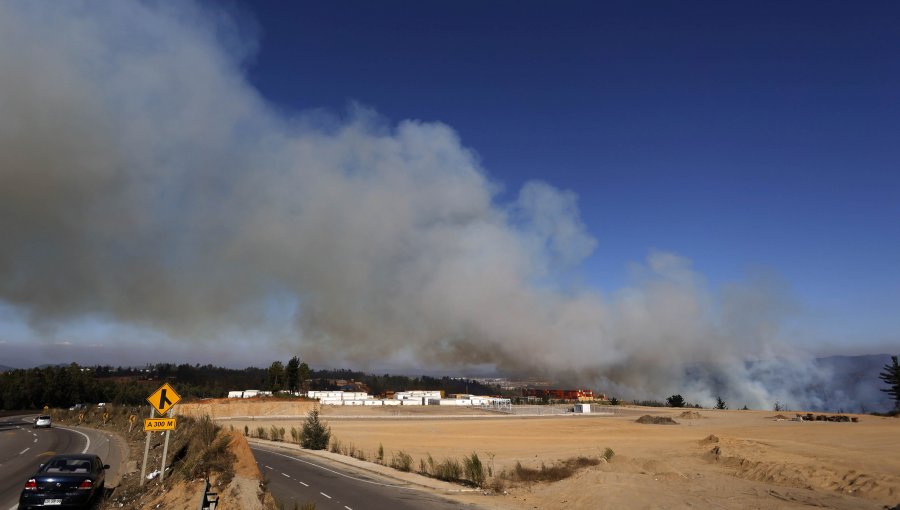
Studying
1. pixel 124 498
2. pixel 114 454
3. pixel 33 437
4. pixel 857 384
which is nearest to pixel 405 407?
pixel 33 437

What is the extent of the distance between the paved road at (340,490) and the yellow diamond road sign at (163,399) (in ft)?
15.6

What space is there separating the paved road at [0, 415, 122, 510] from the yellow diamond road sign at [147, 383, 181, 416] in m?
4.70

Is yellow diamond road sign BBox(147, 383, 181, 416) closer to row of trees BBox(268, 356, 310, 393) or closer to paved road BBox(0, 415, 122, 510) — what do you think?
paved road BBox(0, 415, 122, 510)

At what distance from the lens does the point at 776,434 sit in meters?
48.5

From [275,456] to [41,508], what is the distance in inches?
810

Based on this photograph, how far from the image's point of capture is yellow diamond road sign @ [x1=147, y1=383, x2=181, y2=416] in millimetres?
16922

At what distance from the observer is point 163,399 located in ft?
56.2

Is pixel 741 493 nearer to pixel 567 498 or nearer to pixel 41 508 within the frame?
pixel 567 498

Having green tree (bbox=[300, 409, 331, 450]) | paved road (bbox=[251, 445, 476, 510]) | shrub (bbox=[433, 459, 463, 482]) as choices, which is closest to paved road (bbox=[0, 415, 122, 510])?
paved road (bbox=[251, 445, 476, 510])

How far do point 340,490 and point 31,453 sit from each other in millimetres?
23142

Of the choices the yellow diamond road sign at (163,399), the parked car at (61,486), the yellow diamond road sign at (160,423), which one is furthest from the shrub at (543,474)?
the parked car at (61,486)

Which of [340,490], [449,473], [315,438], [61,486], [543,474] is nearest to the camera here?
Answer: [61,486]

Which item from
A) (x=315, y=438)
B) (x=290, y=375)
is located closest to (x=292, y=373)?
(x=290, y=375)

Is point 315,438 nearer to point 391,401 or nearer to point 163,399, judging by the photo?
point 163,399
